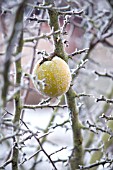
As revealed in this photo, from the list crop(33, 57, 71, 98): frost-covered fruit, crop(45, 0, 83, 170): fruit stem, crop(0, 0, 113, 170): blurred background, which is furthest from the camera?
crop(0, 0, 113, 170): blurred background

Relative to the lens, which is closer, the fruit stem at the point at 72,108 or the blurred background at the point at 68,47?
the fruit stem at the point at 72,108

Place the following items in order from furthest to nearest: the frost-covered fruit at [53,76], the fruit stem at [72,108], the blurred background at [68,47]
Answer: the blurred background at [68,47]
the fruit stem at [72,108]
the frost-covered fruit at [53,76]

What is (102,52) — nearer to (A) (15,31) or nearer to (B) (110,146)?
(B) (110,146)

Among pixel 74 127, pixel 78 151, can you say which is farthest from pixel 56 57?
pixel 78 151

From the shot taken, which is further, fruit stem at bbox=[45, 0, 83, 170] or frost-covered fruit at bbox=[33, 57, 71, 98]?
fruit stem at bbox=[45, 0, 83, 170]

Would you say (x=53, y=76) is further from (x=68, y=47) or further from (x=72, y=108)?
(x=68, y=47)

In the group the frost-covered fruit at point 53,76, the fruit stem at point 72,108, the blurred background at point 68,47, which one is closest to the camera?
the frost-covered fruit at point 53,76

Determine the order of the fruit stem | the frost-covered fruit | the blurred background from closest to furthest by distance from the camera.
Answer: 1. the frost-covered fruit
2. the fruit stem
3. the blurred background

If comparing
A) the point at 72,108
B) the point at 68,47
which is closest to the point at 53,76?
the point at 72,108

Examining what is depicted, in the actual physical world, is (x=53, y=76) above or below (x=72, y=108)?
above
